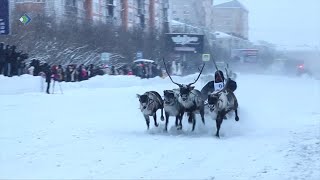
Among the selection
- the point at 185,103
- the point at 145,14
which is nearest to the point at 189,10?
the point at 145,14

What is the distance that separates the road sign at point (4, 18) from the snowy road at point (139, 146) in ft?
13.8

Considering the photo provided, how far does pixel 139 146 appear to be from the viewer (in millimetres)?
14789

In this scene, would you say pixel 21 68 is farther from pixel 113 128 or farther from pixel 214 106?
pixel 214 106

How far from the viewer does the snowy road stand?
11.6 meters

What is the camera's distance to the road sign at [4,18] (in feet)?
93.8

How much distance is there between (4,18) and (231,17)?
12356cm

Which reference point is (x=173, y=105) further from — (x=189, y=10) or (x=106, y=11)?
(x=189, y=10)

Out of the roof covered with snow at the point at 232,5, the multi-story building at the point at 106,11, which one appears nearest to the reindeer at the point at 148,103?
the multi-story building at the point at 106,11

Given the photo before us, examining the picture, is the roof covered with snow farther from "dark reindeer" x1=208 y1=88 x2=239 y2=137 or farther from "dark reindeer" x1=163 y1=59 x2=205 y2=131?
"dark reindeer" x1=208 y1=88 x2=239 y2=137

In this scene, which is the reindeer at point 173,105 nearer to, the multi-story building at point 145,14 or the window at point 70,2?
the window at point 70,2

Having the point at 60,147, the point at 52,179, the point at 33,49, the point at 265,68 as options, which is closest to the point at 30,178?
the point at 52,179

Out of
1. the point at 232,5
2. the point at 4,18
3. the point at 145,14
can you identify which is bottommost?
the point at 4,18

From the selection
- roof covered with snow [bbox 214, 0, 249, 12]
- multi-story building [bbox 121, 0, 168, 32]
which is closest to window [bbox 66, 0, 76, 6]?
multi-story building [bbox 121, 0, 168, 32]

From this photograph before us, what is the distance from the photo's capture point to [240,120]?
69.9ft
